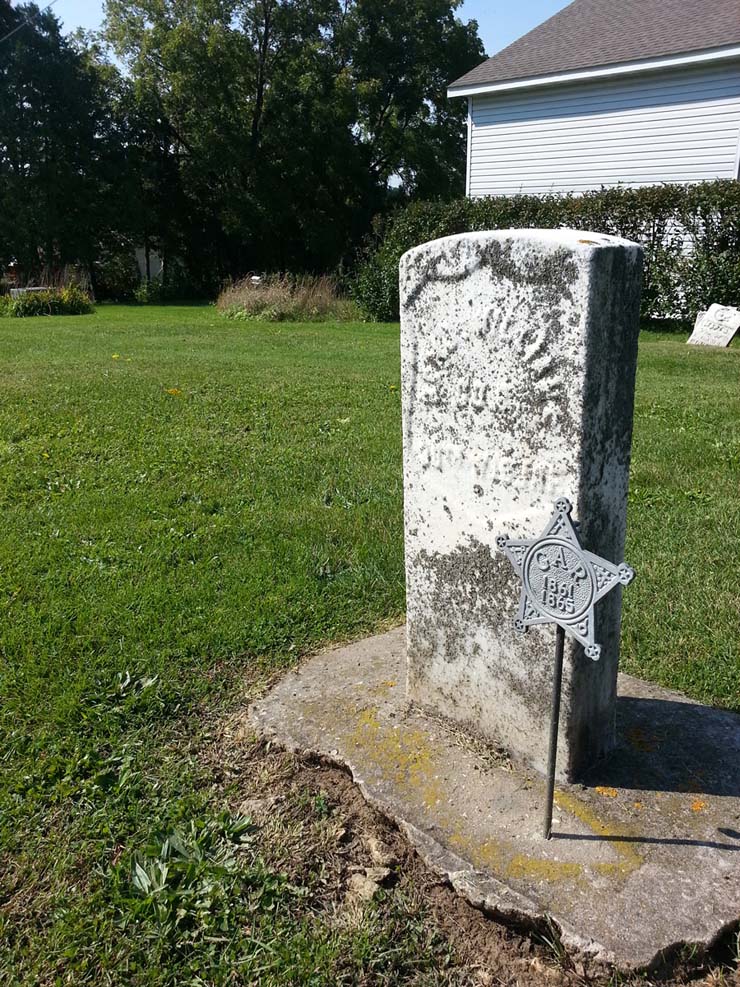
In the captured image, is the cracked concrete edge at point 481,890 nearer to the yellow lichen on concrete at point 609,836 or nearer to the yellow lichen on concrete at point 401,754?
the yellow lichen on concrete at point 401,754

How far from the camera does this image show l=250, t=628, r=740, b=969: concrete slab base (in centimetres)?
190

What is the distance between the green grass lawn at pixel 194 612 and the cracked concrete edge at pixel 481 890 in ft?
0.44

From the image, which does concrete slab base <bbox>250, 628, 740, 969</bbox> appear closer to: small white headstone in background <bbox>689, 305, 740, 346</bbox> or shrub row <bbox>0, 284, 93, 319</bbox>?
small white headstone in background <bbox>689, 305, 740, 346</bbox>

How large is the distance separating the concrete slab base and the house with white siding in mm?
14824

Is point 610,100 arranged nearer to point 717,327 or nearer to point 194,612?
point 717,327

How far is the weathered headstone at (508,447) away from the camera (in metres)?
1.99

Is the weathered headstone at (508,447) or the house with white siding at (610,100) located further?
the house with white siding at (610,100)

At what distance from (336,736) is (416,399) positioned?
111 cm

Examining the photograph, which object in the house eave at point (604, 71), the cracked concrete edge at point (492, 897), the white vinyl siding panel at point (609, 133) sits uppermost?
the house eave at point (604, 71)

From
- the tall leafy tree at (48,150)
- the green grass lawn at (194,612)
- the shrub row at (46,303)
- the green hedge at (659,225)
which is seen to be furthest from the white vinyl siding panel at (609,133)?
the tall leafy tree at (48,150)

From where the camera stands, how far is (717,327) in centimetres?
1128

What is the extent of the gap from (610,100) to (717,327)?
6960mm

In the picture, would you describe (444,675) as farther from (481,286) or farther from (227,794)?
(481,286)

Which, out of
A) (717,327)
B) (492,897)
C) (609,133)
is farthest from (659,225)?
(492,897)
